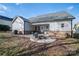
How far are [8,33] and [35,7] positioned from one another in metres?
0.49

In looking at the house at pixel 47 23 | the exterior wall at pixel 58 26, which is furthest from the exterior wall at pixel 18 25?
the exterior wall at pixel 58 26

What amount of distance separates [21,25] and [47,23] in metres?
0.35

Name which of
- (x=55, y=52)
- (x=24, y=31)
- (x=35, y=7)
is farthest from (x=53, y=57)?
(x=35, y=7)

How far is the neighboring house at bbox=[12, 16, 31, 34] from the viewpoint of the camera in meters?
2.53

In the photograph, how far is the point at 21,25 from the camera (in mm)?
2559

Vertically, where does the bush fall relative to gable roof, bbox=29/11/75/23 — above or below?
below

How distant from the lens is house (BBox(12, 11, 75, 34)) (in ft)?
8.21

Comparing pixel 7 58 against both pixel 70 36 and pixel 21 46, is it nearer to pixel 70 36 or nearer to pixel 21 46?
pixel 21 46

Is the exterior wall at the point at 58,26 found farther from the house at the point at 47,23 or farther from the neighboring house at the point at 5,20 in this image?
the neighboring house at the point at 5,20

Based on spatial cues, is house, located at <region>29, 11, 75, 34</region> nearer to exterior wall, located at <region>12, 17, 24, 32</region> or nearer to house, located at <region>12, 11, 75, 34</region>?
house, located at <region>12, 11, 75, 34</region>

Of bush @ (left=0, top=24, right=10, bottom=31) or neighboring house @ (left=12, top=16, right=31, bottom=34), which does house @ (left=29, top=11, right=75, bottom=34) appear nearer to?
neighboring house @ (left=12, top=16, right=31, bottom=34)

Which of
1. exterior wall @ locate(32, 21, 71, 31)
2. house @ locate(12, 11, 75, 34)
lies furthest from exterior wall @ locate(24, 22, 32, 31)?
exterior wall @ locate(32, 21, 71, 31)

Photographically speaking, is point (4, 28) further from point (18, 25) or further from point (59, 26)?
point (59, 26)

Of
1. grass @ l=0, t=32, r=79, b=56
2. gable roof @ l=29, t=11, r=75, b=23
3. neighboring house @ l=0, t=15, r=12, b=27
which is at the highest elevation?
gable roof @ l=29, t=11, r=75, b=23
